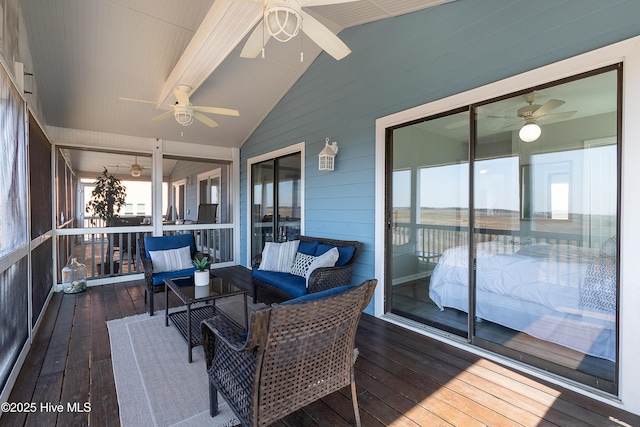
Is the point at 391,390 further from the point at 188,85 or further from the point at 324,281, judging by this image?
the point at 188,85

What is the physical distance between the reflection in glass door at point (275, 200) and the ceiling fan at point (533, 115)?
3.14m

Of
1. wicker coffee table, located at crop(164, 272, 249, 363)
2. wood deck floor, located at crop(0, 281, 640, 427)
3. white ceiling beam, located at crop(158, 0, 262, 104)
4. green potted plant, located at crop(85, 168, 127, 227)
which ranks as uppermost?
white ceiling beam, located at crop(158, 0, 262, 104)

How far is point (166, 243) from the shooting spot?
13.9ft

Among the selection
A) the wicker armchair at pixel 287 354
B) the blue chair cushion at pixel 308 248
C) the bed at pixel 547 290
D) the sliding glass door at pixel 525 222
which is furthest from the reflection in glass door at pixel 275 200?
the wicker armchair at pixel 287 354

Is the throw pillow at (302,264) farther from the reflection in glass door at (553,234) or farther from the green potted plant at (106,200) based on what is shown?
the green potted plant at (106,200)

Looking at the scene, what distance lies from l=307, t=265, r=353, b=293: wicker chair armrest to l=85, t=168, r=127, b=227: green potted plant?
459 cm

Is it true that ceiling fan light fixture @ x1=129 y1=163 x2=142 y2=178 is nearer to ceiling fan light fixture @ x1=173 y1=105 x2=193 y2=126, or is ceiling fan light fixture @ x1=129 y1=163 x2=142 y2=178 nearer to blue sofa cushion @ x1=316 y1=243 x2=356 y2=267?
ceiling fan light fixture @ x1=173 y1=105 x2=193 y2=126

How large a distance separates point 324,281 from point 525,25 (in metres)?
2.86

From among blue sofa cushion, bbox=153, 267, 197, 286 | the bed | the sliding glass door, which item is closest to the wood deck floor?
the sliding glass door

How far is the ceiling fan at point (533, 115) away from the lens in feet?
7.72

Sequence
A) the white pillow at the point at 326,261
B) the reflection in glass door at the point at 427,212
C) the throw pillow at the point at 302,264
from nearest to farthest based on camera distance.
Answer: the reflection in glass door at the point at 427,212 → the white pillow at the point at 326,261 → the throw pillow at the point at 302,264

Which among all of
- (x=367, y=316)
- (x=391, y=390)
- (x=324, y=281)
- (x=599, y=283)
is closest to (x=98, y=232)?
(x=324, y=281)

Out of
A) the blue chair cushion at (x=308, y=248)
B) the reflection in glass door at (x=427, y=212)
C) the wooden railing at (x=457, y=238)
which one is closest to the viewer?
the wooden railing at (x=457, y=238)

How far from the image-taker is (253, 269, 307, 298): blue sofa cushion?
10.9ft
